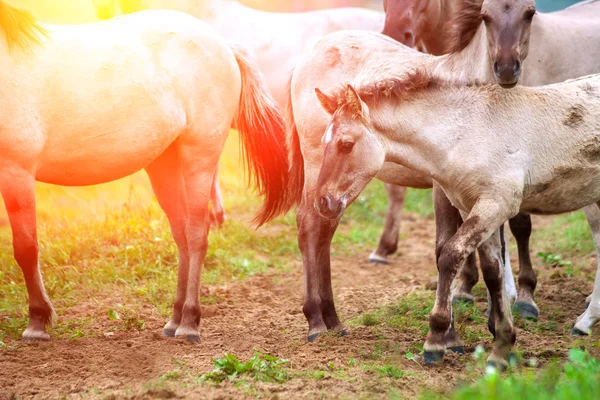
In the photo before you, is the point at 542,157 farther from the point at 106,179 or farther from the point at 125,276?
the point at 125,276

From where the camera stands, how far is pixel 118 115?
4.87m

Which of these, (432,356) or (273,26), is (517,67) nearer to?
(432,356)

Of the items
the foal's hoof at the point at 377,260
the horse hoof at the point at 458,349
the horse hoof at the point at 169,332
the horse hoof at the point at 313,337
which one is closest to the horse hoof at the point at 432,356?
the horse hoof at the point at 458,349

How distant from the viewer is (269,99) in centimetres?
567

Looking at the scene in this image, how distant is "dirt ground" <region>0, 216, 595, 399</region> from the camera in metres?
3.77

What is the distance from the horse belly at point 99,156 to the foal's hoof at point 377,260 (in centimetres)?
316

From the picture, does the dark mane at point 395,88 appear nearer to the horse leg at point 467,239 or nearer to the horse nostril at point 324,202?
the horse nostril at point 324,202

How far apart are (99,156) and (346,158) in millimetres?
1742

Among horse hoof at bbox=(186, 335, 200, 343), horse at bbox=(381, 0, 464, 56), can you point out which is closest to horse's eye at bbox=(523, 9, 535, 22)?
horse at bbox=(381, 0, 464, 56)

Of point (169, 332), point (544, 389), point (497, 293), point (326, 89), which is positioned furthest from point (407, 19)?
point (544, 389)

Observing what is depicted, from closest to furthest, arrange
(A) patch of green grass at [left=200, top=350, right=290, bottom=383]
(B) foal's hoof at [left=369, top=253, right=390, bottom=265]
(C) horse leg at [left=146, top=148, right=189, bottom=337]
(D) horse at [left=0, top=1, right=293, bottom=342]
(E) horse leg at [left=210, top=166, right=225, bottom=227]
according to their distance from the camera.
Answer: (A) patch of green grass at [left=200, top=350, right=290, bottom=383] < (D) horse at [left=0, top=1, right=293, bottom=342] < (C) horse leg at [left=146, top=148, right=189, bottom=337] < (B) foal's hoof at [left=369, top=253, right=390, bottom=265] < (E) horse leg at [left=210, top=166, right=225, bottom=227]

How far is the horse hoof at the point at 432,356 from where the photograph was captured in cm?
417

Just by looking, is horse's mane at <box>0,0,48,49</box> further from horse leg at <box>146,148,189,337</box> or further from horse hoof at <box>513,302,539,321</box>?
horse hoof at <box>513,302,539,321</box>

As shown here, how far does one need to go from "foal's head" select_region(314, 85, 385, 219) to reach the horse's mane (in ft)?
6.73
